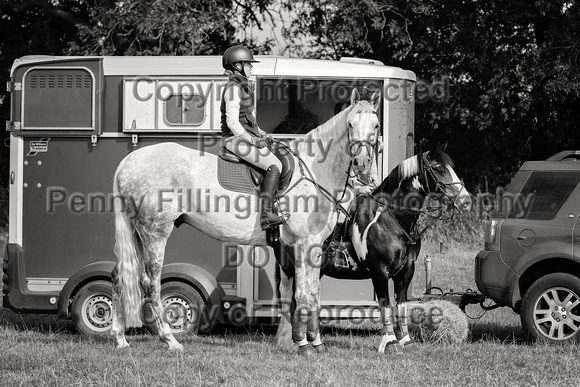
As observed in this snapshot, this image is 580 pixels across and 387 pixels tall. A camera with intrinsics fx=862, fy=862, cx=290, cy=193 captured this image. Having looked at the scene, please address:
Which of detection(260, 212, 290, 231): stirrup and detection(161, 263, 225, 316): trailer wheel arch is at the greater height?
detection(260, 212, 290, 231): stirrup

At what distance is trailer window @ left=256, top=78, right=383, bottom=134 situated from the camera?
11.0 m

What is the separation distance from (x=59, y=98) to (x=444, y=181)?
477 cm

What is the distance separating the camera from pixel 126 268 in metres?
9.17

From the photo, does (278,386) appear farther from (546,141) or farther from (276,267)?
(546,141)

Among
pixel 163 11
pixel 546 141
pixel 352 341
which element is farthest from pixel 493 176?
pixel 352 341

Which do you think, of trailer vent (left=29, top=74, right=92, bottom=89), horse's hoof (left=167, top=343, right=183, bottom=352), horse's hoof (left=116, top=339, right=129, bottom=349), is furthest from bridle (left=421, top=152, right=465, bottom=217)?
trailer vent (left=29, top=74, right=92, bottom=89)

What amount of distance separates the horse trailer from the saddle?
1551mm

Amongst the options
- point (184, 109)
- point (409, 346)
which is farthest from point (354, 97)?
point (409, 346)

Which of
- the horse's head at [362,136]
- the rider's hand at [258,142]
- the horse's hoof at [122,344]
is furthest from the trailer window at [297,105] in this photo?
the horse's hoof at [122,344]

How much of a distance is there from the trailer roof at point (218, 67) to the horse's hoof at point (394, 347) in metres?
3.32

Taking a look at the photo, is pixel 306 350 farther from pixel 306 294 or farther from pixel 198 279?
pixel 198 279

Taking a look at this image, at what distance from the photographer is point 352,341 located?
32.6 ft

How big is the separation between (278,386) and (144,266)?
9.18ft

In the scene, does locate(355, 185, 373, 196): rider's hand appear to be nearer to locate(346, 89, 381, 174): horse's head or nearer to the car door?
locate(346, 89, 381, 174): horse's head
